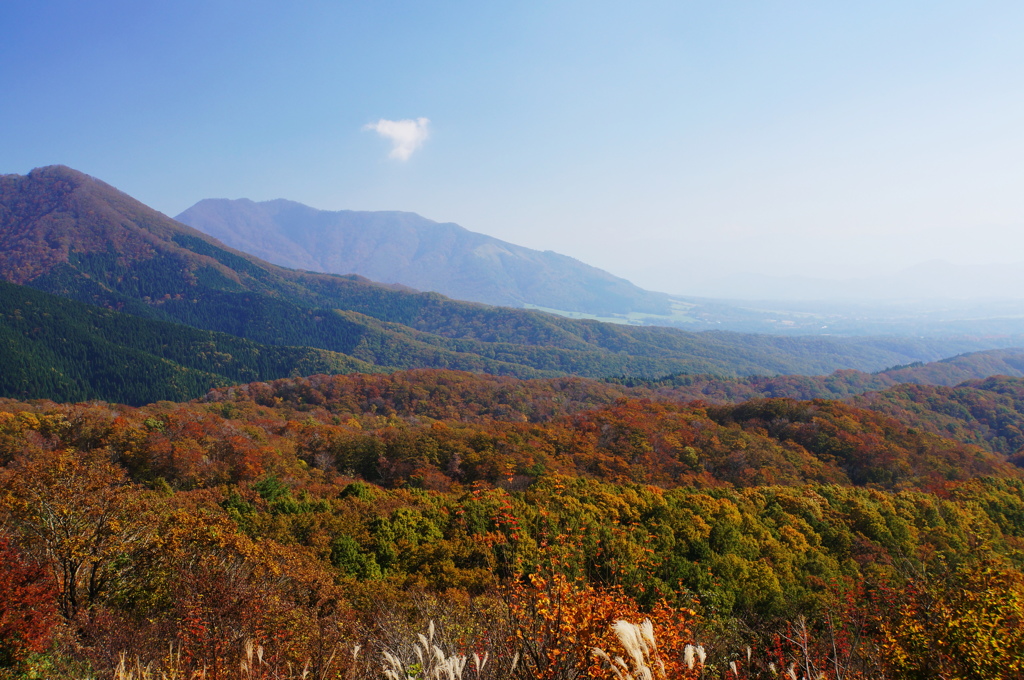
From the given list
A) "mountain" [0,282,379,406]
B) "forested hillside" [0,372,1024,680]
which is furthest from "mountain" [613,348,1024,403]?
"mountain" [0,282,379,406]

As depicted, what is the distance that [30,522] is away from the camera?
1232cm

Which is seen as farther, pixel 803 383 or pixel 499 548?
pixel 803 383

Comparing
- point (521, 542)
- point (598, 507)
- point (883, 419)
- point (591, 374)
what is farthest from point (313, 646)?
point (591, 374)

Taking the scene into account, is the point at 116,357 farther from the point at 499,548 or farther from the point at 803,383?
the point at 803,383

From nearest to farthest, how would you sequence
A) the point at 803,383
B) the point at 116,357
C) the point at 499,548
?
the point at 499,548 → the point at 116,357 → the point at 803,383

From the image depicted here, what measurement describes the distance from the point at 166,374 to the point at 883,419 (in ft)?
441

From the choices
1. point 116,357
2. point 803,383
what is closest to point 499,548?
point 116,357

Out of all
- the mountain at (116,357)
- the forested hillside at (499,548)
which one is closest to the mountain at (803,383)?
the forested hillside at (499,548)

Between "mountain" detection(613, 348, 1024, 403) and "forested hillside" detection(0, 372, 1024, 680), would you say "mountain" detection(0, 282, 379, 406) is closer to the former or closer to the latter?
"forested hillside" detection(0, 372, 1024, 680)

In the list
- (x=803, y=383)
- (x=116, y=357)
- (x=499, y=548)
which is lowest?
(x=116, y=357)

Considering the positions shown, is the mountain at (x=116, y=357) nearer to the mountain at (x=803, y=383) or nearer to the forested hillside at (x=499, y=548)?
the forested hillside at (x=499, y=548)

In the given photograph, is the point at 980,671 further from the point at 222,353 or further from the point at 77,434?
the point at 222,353

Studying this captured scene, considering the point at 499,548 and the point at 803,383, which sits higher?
the point at 499,548

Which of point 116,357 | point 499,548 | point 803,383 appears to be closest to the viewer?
point 499,548
